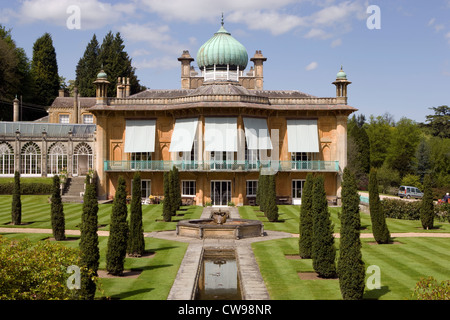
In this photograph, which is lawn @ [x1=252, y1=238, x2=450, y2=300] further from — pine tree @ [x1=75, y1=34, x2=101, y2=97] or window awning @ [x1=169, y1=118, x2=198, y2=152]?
pine tree @ [x1=75, y1=34, x2=101, y2=97]

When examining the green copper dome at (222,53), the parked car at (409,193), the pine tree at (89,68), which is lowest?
the parked car at (409,193)

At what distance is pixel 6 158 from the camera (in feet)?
183

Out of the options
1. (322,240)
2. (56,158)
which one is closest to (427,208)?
(322,240)

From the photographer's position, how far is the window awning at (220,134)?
1909 inches

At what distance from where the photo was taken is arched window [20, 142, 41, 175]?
5603 centimetres

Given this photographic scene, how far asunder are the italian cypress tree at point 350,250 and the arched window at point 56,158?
43347 mm

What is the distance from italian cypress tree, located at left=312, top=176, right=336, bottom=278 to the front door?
27.0 meters

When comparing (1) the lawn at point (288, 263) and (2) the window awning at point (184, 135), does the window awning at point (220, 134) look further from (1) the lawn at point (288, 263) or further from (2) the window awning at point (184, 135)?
(1) the lawn at point (288, 263)

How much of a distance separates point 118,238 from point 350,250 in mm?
9324

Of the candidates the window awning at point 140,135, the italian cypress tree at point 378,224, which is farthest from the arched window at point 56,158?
the italian cypress tree at point 378,224

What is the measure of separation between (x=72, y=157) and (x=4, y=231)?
25.6 meters

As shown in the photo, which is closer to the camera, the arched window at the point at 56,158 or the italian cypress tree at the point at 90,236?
the italian cypress tree at the point at 90,236

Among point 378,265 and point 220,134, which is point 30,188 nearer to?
point 220,134

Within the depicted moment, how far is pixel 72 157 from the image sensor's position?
5656cm
